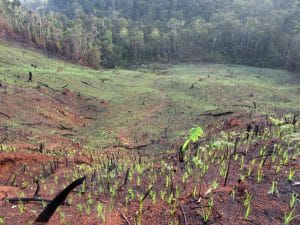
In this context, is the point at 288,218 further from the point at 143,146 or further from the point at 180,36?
the point at 180,36

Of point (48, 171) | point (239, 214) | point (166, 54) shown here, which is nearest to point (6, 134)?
point (48, 171)

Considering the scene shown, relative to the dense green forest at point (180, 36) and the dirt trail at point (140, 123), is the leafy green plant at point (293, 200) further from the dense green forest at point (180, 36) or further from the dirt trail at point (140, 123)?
the dense green forest at point (180, 36)

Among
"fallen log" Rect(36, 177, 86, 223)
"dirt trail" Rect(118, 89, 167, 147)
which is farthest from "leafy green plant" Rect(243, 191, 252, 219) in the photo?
"dirt trail" Rect(118, 89, 167, 147)

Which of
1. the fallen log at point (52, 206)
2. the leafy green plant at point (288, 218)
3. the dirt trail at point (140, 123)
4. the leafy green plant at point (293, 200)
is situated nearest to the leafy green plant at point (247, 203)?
the leafy green plant at point (288, 218)

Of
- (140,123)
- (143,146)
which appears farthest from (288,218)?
(140,123)

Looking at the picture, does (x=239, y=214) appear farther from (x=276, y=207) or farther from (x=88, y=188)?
(x=88, y=188)
